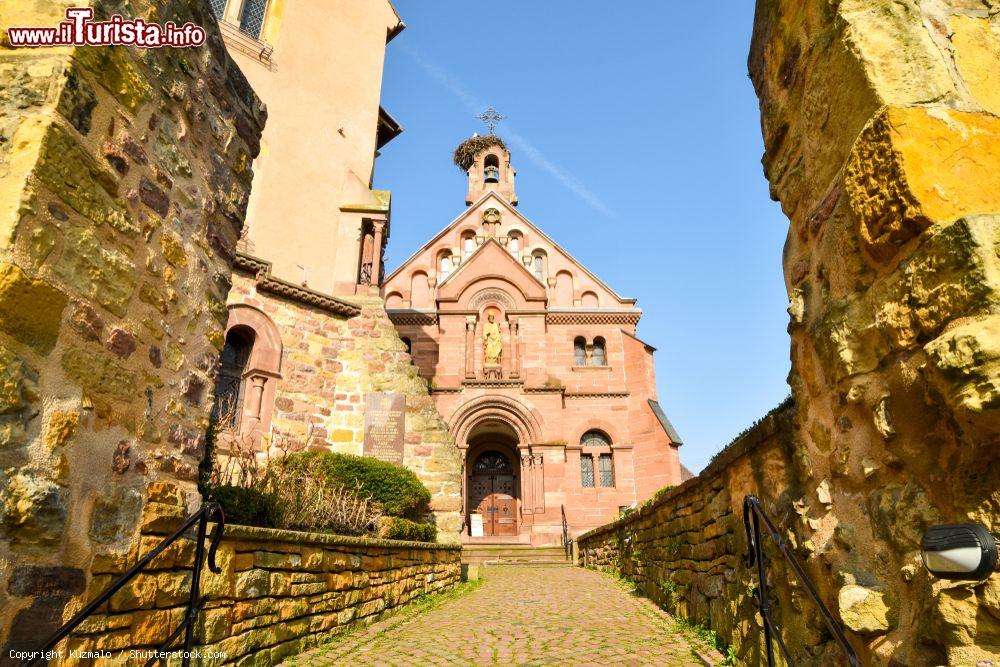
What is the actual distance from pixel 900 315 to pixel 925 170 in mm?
527

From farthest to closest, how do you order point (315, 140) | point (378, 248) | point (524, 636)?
point (378, 248) → point (315, 140) → point (524, 636)

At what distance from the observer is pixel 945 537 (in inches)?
63.1

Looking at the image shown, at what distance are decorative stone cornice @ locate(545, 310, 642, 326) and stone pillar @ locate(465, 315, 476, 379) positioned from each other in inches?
139

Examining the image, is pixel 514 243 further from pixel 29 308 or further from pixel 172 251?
pixel 29 308

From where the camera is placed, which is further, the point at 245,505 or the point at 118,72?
the point at 245,505

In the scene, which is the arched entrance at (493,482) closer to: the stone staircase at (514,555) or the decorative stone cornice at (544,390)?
the decorative stone cornice at (544,390)

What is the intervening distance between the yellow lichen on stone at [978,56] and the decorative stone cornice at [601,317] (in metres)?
20.7

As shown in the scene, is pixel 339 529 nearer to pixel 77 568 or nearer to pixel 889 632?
pixel 77 568

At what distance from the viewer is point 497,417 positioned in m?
20.4

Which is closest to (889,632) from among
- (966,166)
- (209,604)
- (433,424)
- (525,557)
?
(966,166)

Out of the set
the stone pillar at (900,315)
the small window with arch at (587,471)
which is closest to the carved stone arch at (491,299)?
the small window with arch at (587,471)

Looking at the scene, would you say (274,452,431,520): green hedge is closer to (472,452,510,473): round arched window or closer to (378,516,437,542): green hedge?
(378,516,437,542): green hedge

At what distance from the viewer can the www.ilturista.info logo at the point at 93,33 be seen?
2609 mm

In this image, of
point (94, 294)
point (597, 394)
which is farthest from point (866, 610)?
point (597, 394)
